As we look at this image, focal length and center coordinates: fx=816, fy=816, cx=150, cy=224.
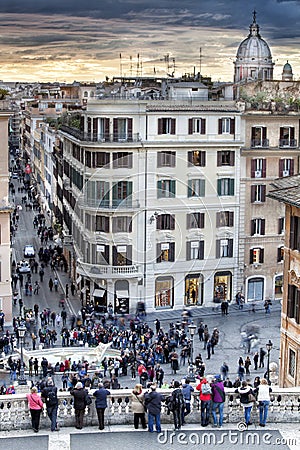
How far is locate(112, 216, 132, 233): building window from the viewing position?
55.1 m

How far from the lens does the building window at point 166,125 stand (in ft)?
181

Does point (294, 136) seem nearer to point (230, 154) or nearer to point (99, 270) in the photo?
point (230, 154)

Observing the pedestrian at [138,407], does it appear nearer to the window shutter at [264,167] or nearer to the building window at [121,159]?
the building window at [121,159]

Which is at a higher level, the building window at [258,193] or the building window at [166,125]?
the building window at [166,125]

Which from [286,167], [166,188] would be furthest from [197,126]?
[286,167]

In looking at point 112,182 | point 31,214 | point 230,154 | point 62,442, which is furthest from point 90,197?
point 31,214

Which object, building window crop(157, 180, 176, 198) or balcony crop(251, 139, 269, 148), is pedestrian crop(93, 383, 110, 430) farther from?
balcony crop(251, 139, 269, 148)

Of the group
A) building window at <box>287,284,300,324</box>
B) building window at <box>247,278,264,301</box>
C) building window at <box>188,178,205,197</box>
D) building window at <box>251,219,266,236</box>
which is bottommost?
building window at <box>247,278,264,301</box>

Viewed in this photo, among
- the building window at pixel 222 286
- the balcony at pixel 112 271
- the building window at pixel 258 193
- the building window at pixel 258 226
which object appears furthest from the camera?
the building window at pixel 258 226

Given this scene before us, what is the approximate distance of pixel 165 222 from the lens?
5600cm

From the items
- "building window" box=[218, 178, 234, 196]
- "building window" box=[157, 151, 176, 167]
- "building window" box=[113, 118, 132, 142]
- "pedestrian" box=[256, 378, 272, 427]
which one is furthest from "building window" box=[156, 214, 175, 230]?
"pedestrian" box=[256, 378, 272, 427]

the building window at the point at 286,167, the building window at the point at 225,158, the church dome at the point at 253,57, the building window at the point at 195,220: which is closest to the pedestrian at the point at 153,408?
the building window at the point at 195,220

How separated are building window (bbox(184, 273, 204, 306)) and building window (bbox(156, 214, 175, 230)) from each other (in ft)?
12.4

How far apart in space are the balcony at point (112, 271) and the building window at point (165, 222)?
10.2ft
